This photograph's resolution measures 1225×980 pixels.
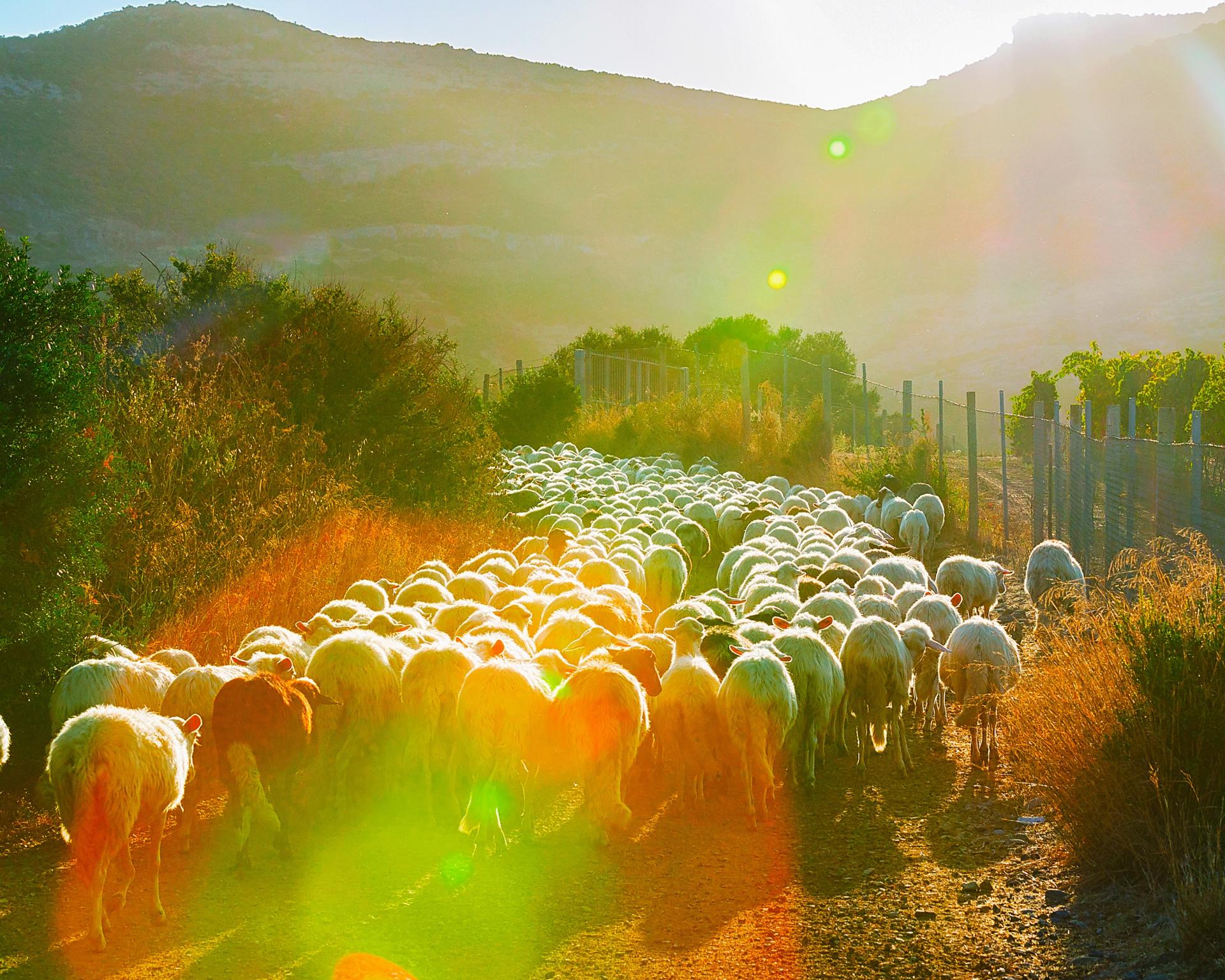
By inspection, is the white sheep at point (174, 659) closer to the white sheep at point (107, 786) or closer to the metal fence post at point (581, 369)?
the white sheep at point (107, 786)

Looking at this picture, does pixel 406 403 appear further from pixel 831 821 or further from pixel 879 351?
pixel 879 351

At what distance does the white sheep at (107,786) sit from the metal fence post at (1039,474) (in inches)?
580

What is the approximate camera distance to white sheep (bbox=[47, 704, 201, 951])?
585cm

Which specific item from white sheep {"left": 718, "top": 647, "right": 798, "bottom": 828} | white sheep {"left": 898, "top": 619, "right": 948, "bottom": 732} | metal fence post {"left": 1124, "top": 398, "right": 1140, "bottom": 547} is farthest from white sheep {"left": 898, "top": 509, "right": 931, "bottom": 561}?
white sheep {"left": 718, "top": 647, "right": 798, "bottom": 828}

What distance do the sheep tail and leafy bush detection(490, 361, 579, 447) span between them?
27.9 meters

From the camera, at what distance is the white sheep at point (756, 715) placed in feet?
25.5

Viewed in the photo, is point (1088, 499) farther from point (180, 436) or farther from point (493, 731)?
point (180, 436)

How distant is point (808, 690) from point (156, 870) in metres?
4.57

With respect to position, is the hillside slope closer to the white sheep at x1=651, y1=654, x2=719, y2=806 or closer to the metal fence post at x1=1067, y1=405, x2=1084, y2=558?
the metal fence post at x1=1067, y1=405, x2=1084, y2=558

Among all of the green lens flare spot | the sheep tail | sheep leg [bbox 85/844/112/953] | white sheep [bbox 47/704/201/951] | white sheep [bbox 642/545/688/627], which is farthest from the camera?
white sheep [bbox 642/545/688/627]

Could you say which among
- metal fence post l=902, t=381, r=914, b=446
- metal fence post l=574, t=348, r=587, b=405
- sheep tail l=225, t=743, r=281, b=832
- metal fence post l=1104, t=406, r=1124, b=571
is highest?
metal fence post l=574, t=348, r=587, b=405

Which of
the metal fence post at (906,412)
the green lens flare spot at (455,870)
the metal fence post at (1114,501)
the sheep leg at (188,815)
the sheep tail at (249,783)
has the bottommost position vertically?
the green lens flare spot at (455,870)

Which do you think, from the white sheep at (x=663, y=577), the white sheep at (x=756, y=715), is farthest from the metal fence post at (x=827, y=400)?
the white sheep at (x=756, y=715)

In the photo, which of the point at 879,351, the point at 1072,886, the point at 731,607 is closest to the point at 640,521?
the point at 731,607
